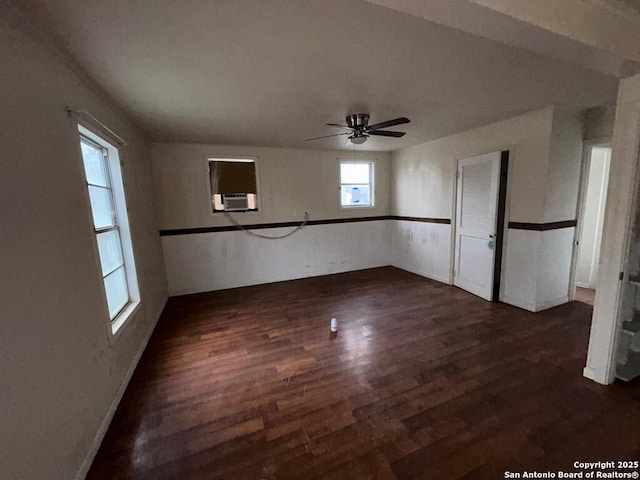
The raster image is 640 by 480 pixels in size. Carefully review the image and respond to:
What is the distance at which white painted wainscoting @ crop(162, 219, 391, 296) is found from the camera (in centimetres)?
429

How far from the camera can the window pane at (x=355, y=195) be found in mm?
5238

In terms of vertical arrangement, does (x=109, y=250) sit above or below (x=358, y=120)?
below

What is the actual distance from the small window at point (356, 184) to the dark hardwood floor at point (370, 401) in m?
2.63

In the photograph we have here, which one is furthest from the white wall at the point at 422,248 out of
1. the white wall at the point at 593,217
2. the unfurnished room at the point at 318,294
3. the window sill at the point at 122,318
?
the window sill at the point at 122,318

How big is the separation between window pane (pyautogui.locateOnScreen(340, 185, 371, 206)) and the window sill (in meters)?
3.70

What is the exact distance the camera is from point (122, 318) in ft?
7.52

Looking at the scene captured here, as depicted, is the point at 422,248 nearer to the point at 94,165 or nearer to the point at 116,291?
the point at 116,291

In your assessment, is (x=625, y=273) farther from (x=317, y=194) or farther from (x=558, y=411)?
(x=317, y=194)

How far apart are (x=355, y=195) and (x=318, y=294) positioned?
7.21 feet

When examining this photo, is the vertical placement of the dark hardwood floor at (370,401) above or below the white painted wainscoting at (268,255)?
below

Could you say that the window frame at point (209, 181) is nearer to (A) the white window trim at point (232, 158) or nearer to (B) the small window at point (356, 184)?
(A) the white window trim at point (232, 158)

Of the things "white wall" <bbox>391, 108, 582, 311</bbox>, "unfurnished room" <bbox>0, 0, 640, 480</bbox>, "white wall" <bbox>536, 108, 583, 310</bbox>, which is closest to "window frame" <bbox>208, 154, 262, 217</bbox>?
"unfurnished room" <bbox>0, 0, 640, 480</bbox>

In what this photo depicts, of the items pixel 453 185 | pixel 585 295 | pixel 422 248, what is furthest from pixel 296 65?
pixel 585 295

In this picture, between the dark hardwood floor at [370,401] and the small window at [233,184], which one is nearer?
the dark hardwood floor at [370,401]
